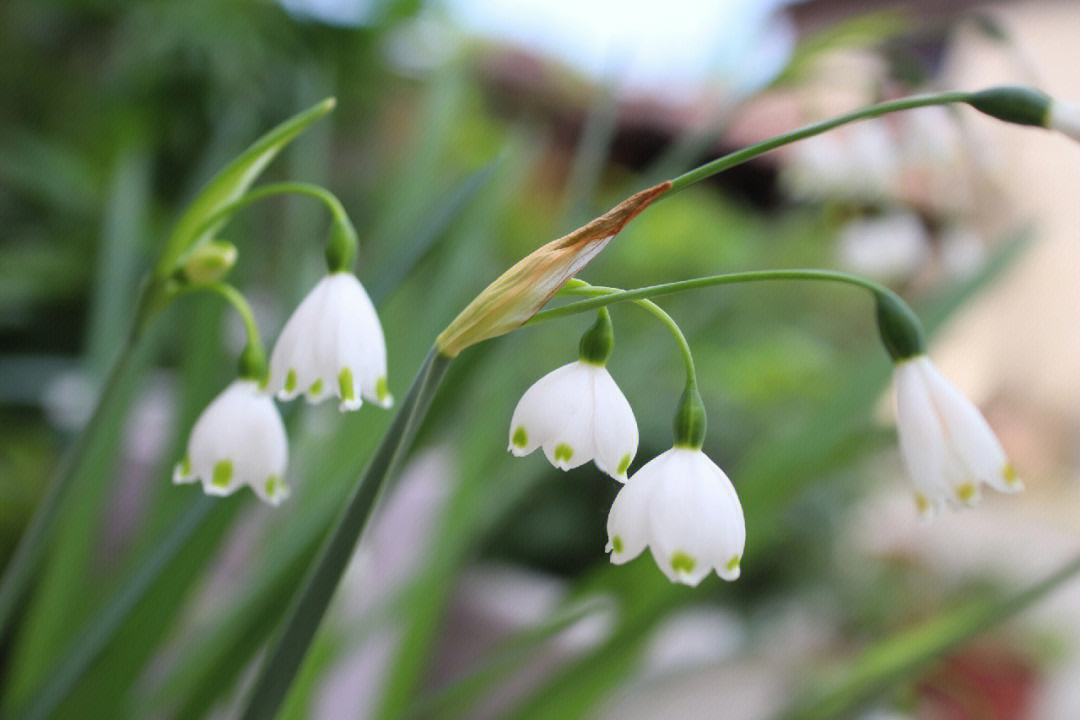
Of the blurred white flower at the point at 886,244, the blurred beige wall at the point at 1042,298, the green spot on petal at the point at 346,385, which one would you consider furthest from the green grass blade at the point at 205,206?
the blurred beige wall at the point at 1042,298

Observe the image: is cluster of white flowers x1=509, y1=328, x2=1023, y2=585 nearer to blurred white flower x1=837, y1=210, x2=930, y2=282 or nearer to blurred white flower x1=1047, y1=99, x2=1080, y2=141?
blurred white flower x1=1047, y1=99, x2=1080, y2=141


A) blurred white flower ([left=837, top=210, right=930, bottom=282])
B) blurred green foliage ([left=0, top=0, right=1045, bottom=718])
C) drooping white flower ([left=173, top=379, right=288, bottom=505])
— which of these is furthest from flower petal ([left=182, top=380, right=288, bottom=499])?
blurred white flower ([left=837, top=210, right=930, bottom=282])

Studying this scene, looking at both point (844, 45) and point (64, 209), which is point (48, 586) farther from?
point (64, 209)

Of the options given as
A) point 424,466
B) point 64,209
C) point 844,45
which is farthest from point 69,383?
point 844,45

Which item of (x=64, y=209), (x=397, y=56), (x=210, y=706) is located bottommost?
(x=210, y=706)

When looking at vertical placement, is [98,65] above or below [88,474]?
above
